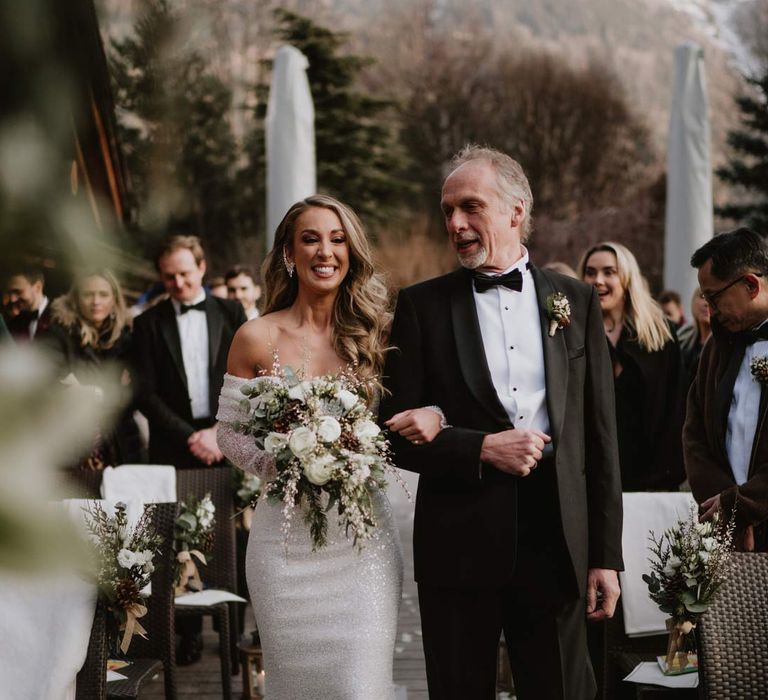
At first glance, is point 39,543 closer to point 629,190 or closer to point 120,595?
point 120,595

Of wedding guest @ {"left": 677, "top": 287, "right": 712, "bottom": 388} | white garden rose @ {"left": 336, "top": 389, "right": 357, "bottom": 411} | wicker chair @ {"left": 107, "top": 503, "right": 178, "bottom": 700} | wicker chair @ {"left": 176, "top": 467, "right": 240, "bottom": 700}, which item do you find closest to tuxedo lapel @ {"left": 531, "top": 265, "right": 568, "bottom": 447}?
white garden rose @ {"left": 336, "top": 389, "right": 357, "bottom": 411}

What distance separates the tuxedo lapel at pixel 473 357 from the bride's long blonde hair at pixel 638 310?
96.0 inches

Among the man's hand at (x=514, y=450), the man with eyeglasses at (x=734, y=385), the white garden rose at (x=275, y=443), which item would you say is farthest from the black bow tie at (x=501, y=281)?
the man with eyeglasses at (x=734, y=385)

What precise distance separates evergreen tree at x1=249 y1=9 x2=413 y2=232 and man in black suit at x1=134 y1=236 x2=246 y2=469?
23.8 metres

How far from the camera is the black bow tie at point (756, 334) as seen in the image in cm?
374

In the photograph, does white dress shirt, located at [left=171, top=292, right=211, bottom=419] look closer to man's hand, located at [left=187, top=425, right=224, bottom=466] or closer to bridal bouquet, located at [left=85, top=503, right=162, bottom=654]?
man's hand, located at [left=187, top=425, right=224, bottom=466]

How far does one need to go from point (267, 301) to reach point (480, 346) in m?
1.17

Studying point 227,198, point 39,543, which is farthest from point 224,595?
point 227,198

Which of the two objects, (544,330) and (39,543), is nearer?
(39,543)

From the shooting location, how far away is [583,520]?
9.81 feet

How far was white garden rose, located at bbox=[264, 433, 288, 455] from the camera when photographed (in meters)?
3.07

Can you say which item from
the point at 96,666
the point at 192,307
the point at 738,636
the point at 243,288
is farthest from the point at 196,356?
the point at 738,636

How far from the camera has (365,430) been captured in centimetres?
306

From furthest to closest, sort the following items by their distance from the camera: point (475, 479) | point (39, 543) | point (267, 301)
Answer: point (267, 301), point (475, 479), point (39, 543)
